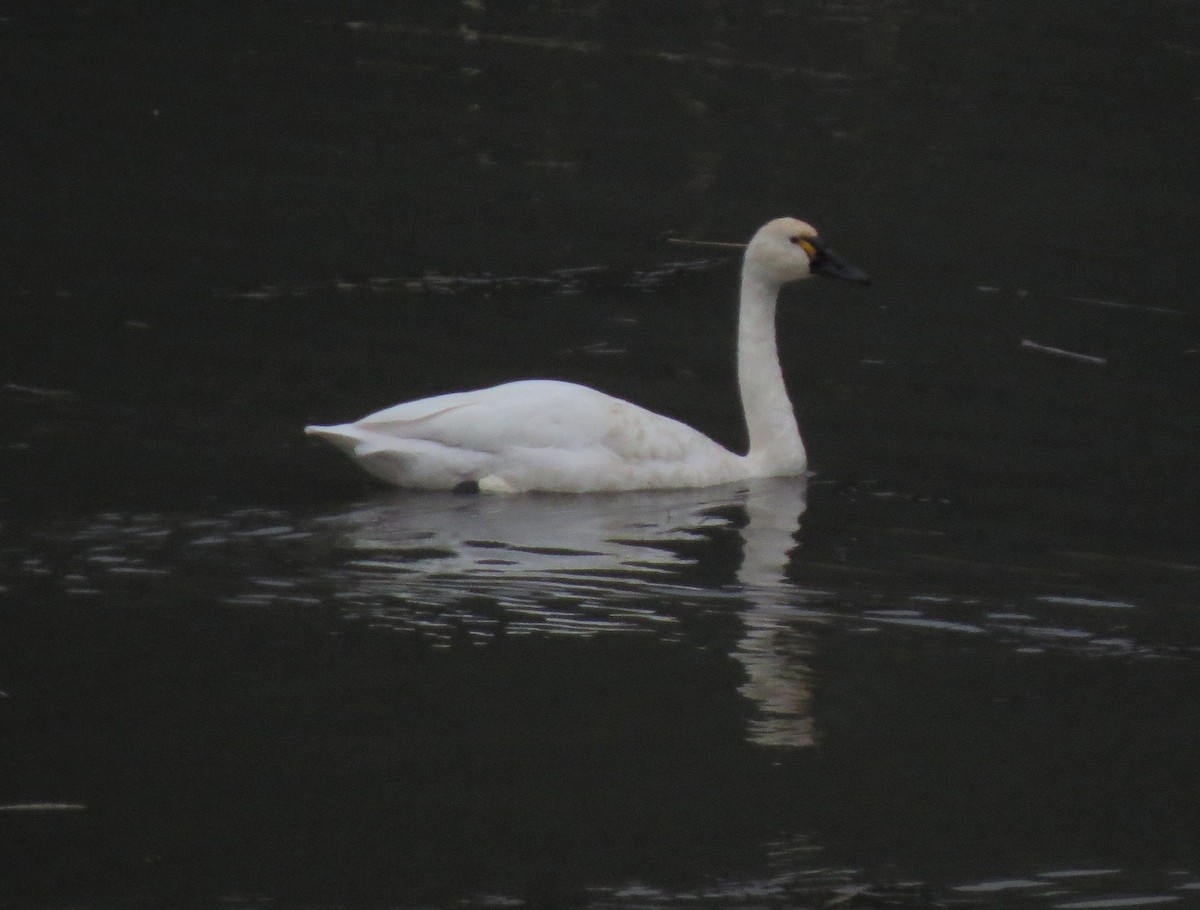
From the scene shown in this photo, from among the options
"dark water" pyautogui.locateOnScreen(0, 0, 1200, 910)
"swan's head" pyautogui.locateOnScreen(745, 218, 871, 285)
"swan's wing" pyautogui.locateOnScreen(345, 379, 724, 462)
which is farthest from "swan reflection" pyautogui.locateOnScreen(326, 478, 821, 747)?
"swan's head" pyautogui.locateOnScreen(745, 218, 871, 285)

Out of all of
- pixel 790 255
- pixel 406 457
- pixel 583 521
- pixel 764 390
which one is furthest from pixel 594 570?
pixel 790 255

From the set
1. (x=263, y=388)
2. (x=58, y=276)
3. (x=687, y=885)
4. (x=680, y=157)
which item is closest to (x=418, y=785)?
(x=687, y=885)

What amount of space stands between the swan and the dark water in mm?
137

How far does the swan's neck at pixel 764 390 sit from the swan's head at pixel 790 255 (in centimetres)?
8

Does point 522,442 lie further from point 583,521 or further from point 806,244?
point 806,244

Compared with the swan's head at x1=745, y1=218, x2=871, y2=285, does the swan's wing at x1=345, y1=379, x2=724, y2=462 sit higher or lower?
lower

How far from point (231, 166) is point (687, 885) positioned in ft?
42.2

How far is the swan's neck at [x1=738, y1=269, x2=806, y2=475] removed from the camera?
1236 centimetres

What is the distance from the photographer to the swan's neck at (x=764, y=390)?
40.5ft

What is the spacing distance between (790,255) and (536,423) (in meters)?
2.12

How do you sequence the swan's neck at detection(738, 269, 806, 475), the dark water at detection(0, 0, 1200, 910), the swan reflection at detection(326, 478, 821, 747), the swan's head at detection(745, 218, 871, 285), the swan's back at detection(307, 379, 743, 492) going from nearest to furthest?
the dark water at detection(0, 0, 1200, 910)
the swan reflection at detection(326, 478, 821, 747)
the swan's back at detection(307, 379, 743, 492)
the swan's neck at detection(738, 269, 806, 475)
the swan's head at detection(745, 218, 871, 285)

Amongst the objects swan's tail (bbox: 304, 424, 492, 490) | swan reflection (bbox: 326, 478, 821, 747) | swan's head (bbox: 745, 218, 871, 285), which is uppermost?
swan's head (bbox: 745, 218, 871, 285)

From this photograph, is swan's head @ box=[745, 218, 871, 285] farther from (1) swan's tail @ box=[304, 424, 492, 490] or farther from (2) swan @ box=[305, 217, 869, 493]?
(1) swan's tail @ box=[304, 424, 492, 490]

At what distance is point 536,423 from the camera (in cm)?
1132
